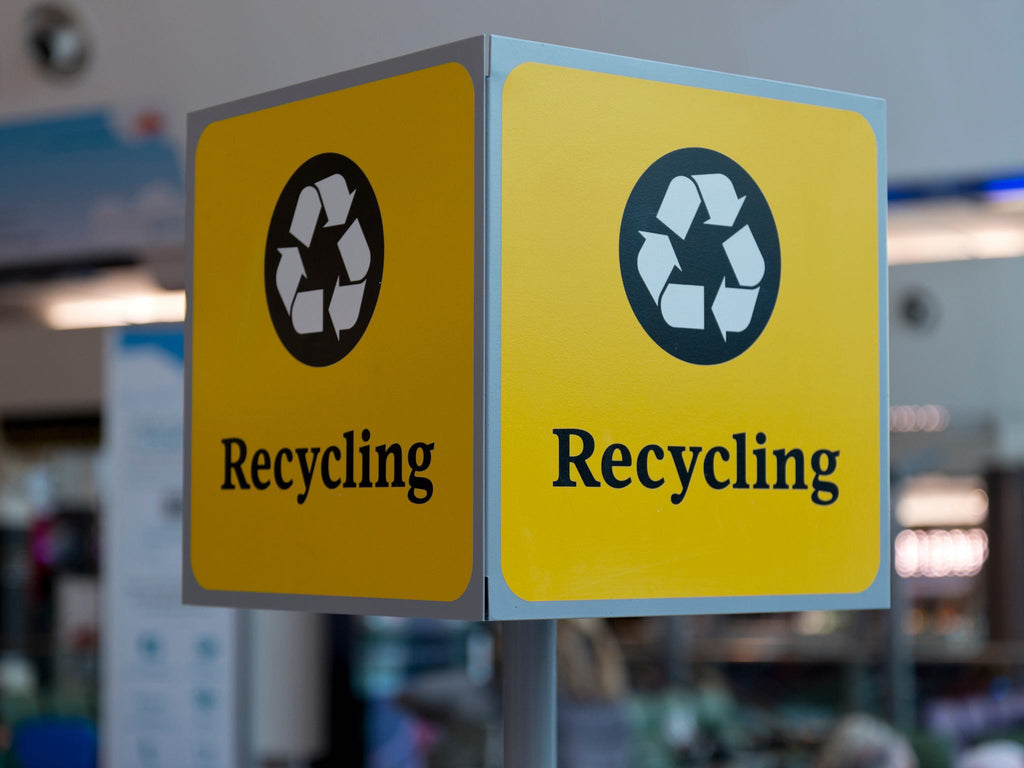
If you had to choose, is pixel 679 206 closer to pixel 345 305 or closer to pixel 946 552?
pixel 345 305

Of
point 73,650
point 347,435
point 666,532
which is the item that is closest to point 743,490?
point 666,532

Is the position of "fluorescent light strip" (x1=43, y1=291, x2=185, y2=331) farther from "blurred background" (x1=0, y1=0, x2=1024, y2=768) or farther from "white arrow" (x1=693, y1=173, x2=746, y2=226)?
"white arrow" (x1=693, y1=173, x2=746, y2=226)

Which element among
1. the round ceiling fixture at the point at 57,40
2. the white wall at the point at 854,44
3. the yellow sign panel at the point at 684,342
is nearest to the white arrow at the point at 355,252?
the yellow sign panel at the point at 684,342

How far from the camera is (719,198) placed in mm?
1102

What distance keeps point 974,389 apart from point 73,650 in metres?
4.66

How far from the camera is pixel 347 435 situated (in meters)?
1.07

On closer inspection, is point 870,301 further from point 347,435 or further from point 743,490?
point 347,435

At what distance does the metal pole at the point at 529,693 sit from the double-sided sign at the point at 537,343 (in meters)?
0.18

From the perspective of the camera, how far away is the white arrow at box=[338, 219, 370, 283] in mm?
1076

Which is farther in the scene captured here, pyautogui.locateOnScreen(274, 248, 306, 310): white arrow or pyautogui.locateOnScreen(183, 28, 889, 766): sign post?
pyautogui.locateOnScreen(274, 248, 306, 310): white arrow

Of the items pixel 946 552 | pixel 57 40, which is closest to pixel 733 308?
pixel 57 40

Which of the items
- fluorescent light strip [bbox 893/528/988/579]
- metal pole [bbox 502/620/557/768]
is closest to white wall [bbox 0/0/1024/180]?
metal pole [bbox 502/620/557/768]

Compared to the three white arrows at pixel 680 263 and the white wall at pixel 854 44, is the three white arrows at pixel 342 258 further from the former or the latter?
the white wall at pixel 854 44

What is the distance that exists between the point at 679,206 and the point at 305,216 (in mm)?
→ 319
